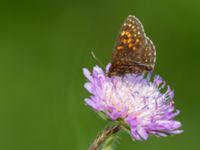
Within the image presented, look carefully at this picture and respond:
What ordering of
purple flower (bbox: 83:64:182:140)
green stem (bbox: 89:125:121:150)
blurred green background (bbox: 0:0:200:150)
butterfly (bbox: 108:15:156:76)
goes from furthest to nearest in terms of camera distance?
1. blurred green background (bbox: 0:0:200:150)
2. butterfly (bbox: 108:15:156:76)
3. purple flower (bbox: 83:64:182:140)
4. green stem (bbox: 89:125:121:150)

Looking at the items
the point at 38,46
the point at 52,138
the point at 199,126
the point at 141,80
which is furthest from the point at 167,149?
the point at 141,80

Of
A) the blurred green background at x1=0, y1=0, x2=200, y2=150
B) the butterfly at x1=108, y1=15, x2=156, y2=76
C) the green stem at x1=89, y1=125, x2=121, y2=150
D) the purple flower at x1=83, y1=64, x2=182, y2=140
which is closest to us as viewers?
the green stem at x1=89, y1=125, x2=121, y2=150

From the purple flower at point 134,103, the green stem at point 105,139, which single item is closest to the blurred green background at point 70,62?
the purple flower at point 134,103

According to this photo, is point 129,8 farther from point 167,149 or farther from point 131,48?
point 131,48

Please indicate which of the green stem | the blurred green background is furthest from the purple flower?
the blurred green background

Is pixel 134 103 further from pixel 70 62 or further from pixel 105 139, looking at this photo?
pixel 70 62

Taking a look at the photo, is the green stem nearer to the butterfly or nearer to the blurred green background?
the butterfly
